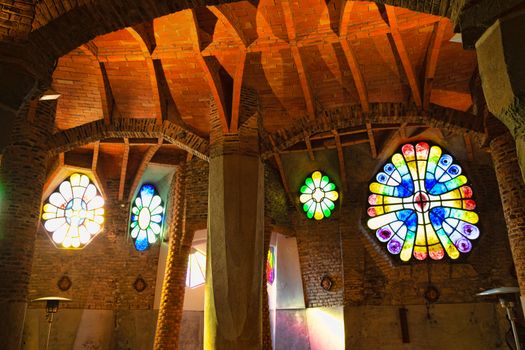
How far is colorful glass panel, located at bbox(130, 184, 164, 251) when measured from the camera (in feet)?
46.7

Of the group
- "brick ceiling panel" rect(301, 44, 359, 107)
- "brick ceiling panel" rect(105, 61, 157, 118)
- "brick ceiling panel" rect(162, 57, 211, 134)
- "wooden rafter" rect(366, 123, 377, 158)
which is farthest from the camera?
"wooden rafter" rect(366, 123, 377, 158)

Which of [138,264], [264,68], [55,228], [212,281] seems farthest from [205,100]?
[55,228]

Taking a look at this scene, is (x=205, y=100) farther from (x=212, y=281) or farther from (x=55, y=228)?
(x=55, y=228)

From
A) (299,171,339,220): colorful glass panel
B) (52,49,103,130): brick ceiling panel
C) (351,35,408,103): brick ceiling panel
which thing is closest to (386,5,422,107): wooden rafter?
(351,35,408,103): brick ceiling panel

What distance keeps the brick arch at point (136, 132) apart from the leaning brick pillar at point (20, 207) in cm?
70

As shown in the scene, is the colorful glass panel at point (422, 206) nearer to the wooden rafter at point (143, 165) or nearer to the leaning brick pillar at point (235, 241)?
the leaning brick pillar at point (235, 241)

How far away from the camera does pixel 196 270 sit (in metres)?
14.7

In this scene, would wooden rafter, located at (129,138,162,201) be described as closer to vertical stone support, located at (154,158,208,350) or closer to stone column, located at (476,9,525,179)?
vertical stone support, located at (154,158,208,350)

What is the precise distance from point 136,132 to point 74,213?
5855 mm

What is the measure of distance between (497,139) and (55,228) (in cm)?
1290

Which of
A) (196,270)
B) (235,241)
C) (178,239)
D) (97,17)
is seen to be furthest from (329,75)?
(196,270)

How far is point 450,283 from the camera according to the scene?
1220cm

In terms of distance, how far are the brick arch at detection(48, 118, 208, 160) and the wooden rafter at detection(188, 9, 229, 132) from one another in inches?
41.2

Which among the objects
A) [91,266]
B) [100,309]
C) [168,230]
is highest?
[168,230]
